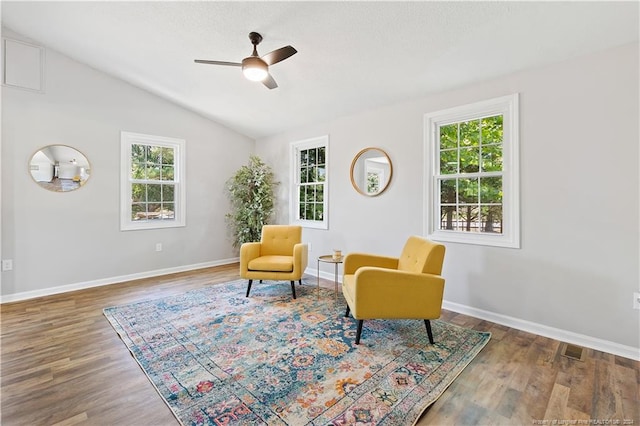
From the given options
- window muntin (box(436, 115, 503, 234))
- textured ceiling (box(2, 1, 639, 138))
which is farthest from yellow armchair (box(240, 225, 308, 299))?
textured ceiling (box(2, 1, 639, 138))

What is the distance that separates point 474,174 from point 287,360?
2.55 m

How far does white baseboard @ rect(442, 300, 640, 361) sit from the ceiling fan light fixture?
3009 millimetres

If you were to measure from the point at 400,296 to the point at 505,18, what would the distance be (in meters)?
2.22

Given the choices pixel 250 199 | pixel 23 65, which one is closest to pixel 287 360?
pixel 250 199

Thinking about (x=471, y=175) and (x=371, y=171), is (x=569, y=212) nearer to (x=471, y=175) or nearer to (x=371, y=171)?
(x=471, y=175)

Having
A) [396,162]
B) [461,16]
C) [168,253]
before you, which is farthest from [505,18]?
[168,253]

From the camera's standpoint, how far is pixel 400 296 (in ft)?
7.62

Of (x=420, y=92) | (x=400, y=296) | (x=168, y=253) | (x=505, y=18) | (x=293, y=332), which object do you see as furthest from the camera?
(x=168, y=253)

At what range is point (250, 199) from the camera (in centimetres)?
525

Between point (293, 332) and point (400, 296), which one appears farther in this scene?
point (293, 332)

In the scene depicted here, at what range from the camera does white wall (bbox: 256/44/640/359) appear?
2.25m

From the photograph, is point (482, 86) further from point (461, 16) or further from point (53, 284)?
point (53, 284)

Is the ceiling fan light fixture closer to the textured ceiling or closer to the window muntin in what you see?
the textured ceiling

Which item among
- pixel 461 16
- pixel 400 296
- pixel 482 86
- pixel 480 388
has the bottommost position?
pixel 480 388
